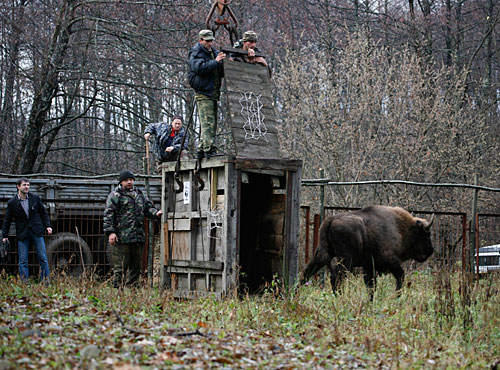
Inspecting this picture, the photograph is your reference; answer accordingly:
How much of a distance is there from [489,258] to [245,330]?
7684 millimetres

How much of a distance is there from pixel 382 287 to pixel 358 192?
6467 millimetres

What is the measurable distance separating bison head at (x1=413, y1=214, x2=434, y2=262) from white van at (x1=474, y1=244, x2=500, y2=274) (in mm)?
2534

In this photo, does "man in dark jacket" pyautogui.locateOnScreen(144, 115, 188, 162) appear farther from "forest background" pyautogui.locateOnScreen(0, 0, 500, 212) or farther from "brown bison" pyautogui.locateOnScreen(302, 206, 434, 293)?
"forest background" pyautogui.locateOnScreen(0, 0, 500, 212)

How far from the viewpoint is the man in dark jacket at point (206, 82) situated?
9.26m

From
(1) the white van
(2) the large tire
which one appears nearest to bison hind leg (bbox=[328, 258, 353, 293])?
(1) the white van

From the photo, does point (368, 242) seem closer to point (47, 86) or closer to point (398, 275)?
point (398, 275)

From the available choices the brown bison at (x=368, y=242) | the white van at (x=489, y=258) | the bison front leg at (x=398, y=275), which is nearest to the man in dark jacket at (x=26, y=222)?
the brown bison at (x=368, y=242)

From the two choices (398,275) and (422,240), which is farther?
(422,240)

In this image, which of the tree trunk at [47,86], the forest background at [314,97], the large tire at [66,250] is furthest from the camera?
the forest background at [314,97]

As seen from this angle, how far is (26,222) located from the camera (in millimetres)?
10875

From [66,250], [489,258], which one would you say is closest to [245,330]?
[66,250]

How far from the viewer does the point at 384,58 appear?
59.2 ft

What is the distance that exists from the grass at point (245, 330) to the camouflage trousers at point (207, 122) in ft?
7.55

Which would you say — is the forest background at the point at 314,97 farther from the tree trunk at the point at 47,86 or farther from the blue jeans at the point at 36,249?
the blue jeans at the point at 36,249
